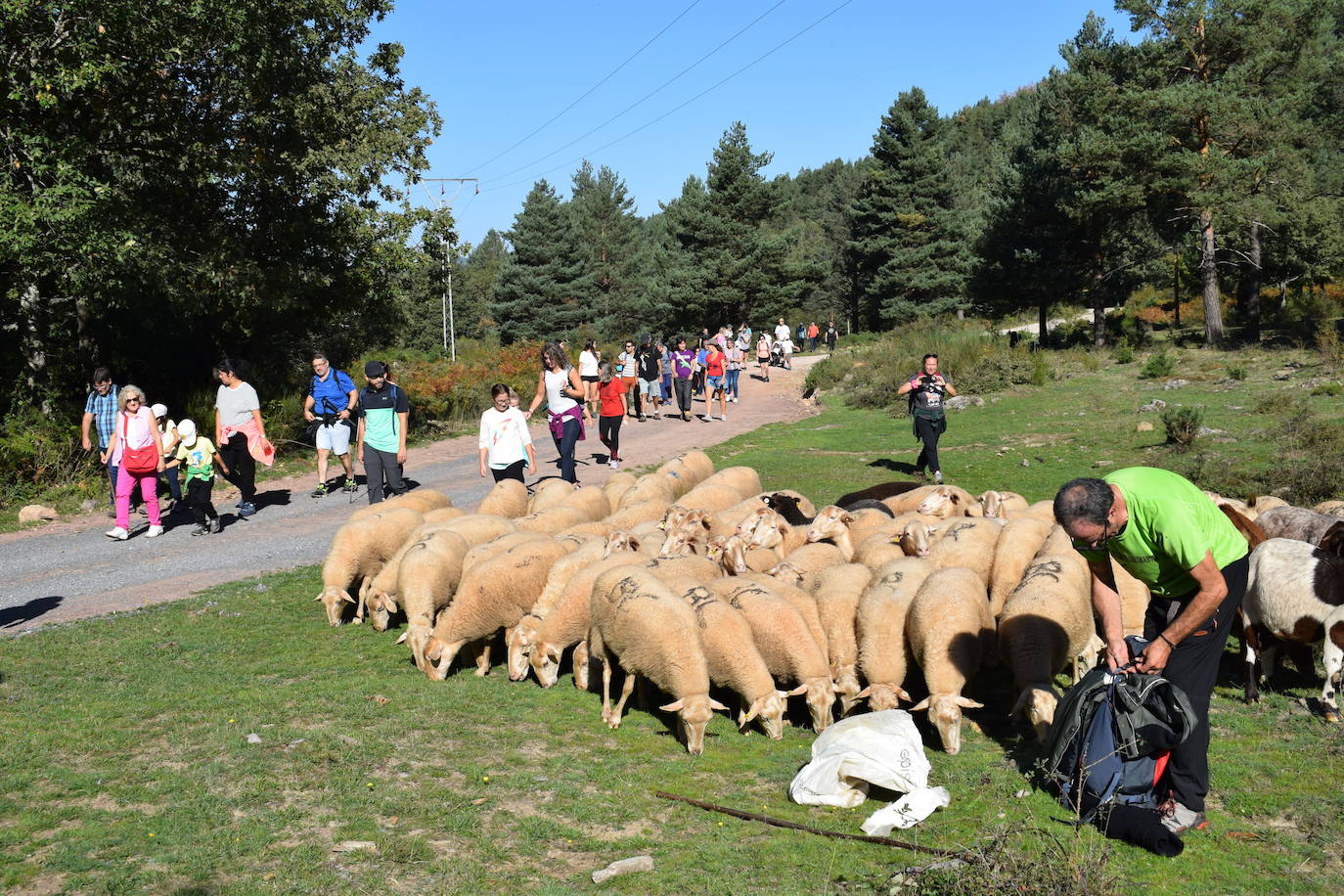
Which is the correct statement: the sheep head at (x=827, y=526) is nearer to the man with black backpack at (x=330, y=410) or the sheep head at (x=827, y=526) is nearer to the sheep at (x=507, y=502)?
the sheep at (x=507, y=502)

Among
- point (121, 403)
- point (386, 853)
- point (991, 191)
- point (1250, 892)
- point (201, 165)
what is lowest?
point (1250, 892)

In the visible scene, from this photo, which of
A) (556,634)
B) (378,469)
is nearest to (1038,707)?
(556,634)

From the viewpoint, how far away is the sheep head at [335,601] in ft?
31.3

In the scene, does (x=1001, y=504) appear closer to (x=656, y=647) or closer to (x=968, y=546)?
(x=968, y=546)

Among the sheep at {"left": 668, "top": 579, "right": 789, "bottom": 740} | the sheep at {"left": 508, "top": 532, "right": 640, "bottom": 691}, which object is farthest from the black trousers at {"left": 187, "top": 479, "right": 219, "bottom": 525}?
the sheep at {"left": 668, "top": 579, "right": 789, "bottom": 740}

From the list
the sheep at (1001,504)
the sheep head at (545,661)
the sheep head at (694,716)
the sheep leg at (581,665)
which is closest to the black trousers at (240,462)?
the sheep head at (545,661)

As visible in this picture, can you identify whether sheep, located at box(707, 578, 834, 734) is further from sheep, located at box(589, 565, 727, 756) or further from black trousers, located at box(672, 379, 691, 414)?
black trousers, located at box(672, 379, 691, 414)

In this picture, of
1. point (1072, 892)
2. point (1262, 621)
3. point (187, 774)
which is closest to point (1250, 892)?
point (1072, 892)

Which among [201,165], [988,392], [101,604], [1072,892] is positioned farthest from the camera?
[988,392]

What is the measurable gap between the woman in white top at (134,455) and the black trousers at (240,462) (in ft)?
3.22

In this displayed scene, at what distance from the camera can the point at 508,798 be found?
571 cm

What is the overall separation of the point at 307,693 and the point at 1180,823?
238 inches

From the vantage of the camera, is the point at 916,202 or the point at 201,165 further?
the point at 916,202

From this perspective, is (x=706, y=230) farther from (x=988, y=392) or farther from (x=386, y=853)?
(x=386, y=853)
